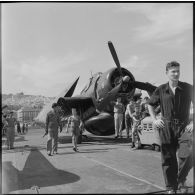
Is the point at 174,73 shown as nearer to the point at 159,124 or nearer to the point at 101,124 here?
the point at 159,124

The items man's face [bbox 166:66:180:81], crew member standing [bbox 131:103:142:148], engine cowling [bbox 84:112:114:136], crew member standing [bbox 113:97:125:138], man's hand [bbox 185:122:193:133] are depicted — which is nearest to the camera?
man's hand [bbox 185:122:193:133]

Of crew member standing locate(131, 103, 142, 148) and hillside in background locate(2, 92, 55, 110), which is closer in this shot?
hillside in background locate(2, 92, 55, 110)

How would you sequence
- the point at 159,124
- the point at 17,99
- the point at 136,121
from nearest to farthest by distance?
the point at 159,124, the point at 17,99, the point at 136,121

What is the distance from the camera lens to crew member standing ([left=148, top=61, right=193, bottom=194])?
3939mm

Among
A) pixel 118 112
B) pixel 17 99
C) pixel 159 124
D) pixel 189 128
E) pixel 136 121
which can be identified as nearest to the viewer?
pixel 189 128

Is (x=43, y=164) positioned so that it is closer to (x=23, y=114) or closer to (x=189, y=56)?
(x=189, y=56)

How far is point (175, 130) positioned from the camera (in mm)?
3994

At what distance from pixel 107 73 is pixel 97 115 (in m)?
1.82

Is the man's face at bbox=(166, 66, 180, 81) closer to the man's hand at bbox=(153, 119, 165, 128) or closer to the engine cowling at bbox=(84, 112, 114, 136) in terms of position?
the man's hand at bbox=(153, 119, 165, 128)

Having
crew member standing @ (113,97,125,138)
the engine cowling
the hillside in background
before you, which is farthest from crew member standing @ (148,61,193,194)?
the engine cowling

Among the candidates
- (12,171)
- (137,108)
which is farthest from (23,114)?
(12,171)

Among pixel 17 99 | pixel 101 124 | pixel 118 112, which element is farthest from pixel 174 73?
pixel 101 124

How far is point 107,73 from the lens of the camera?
1150cm

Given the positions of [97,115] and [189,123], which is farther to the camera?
[97,115]
